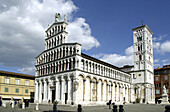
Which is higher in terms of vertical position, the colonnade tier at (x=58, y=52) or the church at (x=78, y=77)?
the colonnade tier at (x=58, y=52)

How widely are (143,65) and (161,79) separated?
43.2 feet

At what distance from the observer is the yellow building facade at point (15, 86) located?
4981 centimetres

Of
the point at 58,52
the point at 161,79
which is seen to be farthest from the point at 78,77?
the point at 161,79

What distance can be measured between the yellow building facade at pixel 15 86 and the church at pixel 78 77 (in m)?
7.81

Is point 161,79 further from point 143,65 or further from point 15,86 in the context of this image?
point 15,86

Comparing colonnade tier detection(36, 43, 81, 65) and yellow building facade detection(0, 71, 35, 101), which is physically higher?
colonnade tier detection(36, 43, 81, 65)

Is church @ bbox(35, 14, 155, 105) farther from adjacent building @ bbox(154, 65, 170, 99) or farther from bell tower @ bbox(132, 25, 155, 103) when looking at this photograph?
adjacent building @ bbox(154, 65, 170, 99)

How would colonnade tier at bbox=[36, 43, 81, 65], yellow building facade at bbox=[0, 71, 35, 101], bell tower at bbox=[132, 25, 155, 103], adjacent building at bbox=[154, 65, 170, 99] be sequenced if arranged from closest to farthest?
colonnade tier at bbox=[36, 43, 81, 65], yellow building facade at bbox=[0, 71, 35, 101], bell tower at bbox=[132, 25, 155, 103], adjacent building at bbox=[154, 65, 170, 99]

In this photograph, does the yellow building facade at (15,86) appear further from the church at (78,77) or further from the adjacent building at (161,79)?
the adjacent building at (161,79)

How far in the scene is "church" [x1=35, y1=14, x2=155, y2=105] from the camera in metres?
39.4

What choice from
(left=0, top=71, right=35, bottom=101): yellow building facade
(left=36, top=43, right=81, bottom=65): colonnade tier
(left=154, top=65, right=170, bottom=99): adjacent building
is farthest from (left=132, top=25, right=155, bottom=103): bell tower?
(left=0, top=71, right=35, bottom=101): yellow building facade

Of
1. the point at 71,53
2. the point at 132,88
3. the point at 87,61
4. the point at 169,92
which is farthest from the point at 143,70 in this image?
the point at 71,53

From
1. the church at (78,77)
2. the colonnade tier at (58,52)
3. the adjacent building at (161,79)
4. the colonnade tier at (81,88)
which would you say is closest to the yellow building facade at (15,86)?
the church at (78,77)

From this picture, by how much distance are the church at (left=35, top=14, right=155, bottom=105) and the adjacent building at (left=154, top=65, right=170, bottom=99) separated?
7070mm
